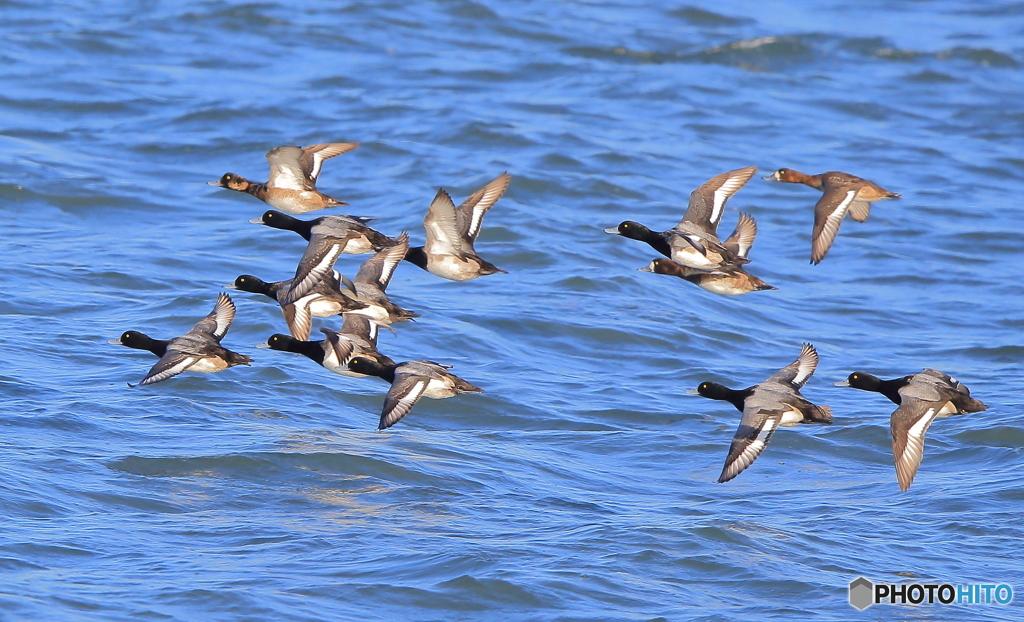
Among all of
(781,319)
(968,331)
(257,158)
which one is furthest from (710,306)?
(257,158)

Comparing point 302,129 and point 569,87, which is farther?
point 569,87

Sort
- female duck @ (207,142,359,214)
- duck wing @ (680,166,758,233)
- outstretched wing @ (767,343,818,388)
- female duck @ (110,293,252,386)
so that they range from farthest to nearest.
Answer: duck wing @ (680,166,758,233) < female duck @ (207,142,359,214) < outstretched wing @ (767,343,818,388) < female duck @ (110,293,252,386)

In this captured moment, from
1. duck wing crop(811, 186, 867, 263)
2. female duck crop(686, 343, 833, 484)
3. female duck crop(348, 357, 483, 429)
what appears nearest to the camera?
female duck crop(686, 343, 833, 484)

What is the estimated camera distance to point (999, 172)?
22.8 metres

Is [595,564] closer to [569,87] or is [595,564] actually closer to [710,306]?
[710,306]

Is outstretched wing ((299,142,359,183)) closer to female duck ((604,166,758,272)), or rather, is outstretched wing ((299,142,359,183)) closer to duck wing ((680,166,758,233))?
female duck ((604,166,758,272))

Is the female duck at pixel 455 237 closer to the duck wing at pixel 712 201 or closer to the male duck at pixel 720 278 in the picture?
the male duck at pixel 720 278

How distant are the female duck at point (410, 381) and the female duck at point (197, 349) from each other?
1.00m

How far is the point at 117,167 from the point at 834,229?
36.8ft

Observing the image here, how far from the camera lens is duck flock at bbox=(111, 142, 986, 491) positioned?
10.6 metres

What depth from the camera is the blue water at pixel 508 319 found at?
940 centimetres

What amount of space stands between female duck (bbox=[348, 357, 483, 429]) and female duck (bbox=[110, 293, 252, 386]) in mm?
1003

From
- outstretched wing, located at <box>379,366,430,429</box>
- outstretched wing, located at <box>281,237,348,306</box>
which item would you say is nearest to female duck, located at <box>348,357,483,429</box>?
outstretched wing, located at <box>379,366,430,429</box>

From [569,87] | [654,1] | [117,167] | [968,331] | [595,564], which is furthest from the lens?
[654,1]
